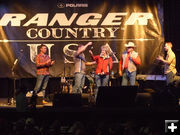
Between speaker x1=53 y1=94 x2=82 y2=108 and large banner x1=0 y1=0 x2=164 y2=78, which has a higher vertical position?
large banner x1=0 y1=0 x2=164 y2=78

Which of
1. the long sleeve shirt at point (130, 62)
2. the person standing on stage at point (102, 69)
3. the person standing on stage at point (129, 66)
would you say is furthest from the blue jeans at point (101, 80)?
the long sleeve shirt at point (130, 62)

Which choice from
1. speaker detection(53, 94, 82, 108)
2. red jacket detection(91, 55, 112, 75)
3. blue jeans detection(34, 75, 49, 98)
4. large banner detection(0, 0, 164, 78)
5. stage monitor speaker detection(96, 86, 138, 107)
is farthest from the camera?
large banner detection(0, 0, 164, 78)

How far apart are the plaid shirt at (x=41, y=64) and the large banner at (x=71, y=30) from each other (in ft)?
3.58

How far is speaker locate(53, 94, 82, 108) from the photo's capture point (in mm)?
9180

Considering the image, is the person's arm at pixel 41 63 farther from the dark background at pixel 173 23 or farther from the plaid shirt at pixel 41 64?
the dark background at pixel 173 23

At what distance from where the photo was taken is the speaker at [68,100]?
9.18 meters

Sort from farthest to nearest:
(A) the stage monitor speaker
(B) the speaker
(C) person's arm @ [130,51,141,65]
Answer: (C) person's arm @ [130,51,141,65], (B) the speaker, (A) the stage monitor speaker

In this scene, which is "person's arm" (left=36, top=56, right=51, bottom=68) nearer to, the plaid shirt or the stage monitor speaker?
the plaid shirt

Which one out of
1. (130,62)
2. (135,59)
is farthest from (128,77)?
(135,59)

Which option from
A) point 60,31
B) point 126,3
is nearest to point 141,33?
point 126,3

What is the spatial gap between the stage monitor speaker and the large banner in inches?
231

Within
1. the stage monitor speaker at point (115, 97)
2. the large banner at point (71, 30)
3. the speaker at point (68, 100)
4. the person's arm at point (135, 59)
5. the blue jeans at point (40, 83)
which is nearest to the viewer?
the stage monitor speaker at point (115, 97)

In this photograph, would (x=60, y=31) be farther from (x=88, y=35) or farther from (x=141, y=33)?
(x=141, y=33)

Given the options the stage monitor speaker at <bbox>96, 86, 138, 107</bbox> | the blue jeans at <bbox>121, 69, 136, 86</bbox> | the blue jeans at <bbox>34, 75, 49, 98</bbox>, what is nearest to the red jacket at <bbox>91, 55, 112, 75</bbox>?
the blue jeans at <bbox>121, 69, 136, 86</bbox>
